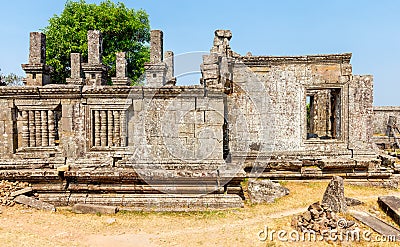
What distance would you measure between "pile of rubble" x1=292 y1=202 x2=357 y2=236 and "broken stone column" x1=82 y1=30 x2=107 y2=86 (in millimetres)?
9674

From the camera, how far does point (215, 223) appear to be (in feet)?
21.0

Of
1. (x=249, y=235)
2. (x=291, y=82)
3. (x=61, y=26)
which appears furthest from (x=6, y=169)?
(x=61, y=26)

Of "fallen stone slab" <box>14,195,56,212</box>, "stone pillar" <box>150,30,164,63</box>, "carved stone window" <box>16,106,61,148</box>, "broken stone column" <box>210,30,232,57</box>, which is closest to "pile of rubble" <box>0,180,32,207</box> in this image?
"fallen stone slab" <box>14,195,56,212</box>

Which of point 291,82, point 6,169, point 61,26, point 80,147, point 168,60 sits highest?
point 61,26

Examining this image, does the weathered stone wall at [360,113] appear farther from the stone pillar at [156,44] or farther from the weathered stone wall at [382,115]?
the weathered stone wall at [382,115]

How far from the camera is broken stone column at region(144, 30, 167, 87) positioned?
14180 millimetres

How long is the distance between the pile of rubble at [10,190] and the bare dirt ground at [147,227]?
8.7 inches

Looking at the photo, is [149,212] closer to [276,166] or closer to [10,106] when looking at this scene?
[10,106]

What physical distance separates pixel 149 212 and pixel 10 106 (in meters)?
4.34

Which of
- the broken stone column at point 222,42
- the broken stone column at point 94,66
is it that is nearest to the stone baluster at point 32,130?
the broken stone column at point 94,66

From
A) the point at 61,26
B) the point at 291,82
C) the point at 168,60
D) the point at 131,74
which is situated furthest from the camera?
the point at 131,74

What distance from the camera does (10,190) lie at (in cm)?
700

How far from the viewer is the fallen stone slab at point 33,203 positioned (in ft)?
22.6

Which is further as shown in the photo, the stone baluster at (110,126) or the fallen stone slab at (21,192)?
the stone baluster at (110,126)
